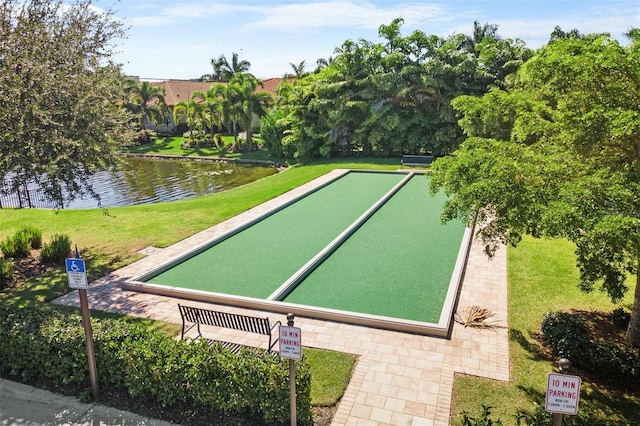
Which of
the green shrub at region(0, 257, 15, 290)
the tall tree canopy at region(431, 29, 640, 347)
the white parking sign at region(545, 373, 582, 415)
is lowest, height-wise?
the green shrub at region(0, 257, 15, 290)

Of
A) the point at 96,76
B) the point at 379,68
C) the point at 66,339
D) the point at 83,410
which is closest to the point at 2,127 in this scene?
the point at 96,76

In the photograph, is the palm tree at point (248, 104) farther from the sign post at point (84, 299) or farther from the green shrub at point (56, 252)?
the sign post at point (84, 299)

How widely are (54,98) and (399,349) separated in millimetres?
9355

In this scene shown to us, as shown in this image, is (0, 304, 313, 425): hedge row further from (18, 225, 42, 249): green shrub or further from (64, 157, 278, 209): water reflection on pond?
(64, 157, 278, 209): water reflection on pond

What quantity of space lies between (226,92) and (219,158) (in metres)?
5.81

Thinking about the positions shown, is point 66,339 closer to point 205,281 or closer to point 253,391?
point 253,391

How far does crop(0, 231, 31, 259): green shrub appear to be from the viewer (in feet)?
42.3

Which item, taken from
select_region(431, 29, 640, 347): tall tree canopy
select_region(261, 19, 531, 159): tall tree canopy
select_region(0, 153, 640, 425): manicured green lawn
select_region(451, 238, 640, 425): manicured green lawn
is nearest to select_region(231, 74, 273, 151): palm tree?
select_region(261, 19, 531, 159): tall tree canopy

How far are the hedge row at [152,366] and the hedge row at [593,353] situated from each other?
4.55 m

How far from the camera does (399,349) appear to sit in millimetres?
8242

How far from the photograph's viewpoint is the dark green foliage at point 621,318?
28.7ft

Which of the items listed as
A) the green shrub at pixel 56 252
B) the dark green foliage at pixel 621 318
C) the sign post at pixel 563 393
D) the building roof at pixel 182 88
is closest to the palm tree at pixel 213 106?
the building roof at pixel 182 88

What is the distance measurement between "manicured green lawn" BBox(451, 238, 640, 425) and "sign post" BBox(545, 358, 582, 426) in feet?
7.06

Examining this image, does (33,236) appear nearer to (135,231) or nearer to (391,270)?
(135,231)
